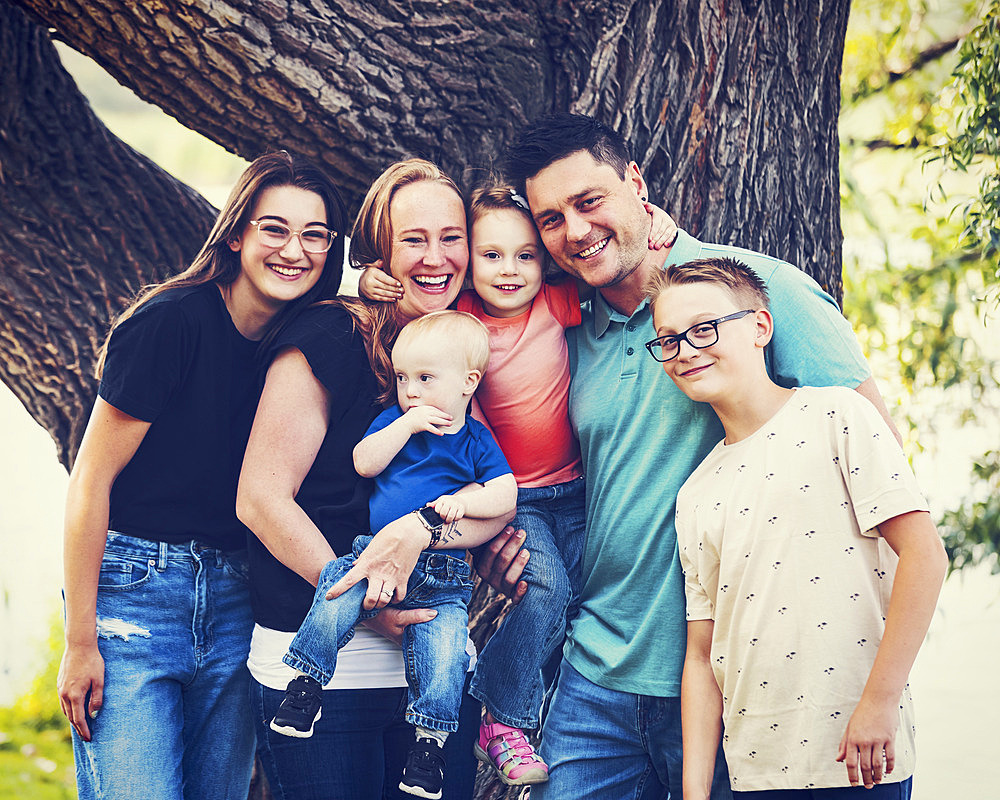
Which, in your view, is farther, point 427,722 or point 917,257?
point 917,257

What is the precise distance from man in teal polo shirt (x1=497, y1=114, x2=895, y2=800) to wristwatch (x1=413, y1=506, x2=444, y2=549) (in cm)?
42

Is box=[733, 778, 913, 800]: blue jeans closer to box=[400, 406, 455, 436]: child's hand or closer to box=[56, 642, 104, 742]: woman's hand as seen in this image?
box=[400, 406, 455, 436]: child's hand

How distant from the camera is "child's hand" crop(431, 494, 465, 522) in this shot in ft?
7.01

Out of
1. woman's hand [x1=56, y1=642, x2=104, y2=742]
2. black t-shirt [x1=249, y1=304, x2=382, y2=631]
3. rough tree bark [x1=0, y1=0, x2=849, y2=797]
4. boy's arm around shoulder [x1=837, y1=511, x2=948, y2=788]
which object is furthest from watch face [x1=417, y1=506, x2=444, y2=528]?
rough tree bark [x1=0, y1=0, x2=849, y2=797]

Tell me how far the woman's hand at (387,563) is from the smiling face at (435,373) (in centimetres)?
30

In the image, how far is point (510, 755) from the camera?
2.23 m

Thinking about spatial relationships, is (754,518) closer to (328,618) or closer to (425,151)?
(328,618)

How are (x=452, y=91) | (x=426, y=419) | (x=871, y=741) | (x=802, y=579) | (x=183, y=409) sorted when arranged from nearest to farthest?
→ (x=871, y=741) → (x=802, y=579) → (x=426, y=419) → (x=183, y=409) → (x=452, y=91)

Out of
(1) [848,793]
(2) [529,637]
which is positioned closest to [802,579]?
(1) [848,793]

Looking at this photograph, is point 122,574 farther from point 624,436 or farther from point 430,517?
point 624,436

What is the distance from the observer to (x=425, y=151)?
2.84 m

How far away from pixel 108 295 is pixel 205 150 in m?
6.29

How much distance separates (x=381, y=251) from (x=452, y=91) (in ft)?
2.35

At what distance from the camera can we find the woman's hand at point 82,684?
2.16 metres
